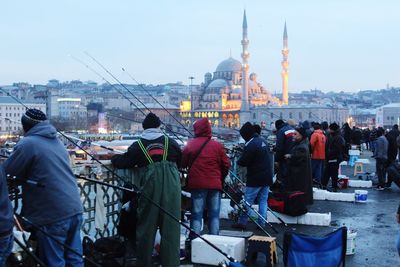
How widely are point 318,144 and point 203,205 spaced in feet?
15.4

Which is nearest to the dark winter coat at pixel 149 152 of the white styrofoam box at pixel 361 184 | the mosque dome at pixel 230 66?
the white styrofoam box at pixel 361 184

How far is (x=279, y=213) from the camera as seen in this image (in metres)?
7.39

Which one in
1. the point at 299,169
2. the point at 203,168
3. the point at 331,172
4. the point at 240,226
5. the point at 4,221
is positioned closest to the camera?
the point at 4,221

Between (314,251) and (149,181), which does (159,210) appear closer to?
(149,181)

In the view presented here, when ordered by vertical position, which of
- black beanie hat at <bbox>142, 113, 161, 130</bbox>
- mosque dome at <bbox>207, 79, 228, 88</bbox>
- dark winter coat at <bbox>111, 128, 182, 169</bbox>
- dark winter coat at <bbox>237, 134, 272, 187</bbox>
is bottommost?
dark winter coat at <bbox>237, 134, 272, 187</bbox>

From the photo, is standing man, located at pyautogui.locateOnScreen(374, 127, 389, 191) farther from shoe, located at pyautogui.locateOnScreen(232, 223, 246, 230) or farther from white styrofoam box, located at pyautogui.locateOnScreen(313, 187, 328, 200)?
shoe, located at pyautogui.locateOnScreen(232, 223, 246, 230)

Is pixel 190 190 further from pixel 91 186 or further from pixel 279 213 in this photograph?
pixel 279 213

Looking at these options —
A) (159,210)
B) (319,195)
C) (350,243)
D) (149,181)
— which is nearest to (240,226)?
(350,243)

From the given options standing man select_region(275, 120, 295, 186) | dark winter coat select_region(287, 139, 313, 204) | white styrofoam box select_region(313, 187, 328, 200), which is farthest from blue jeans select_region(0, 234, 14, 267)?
white styrofoam box select_region(313, 187, 328, 200)

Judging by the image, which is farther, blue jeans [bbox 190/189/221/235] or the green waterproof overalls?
blue jeans [bbox 190/189/221/235]

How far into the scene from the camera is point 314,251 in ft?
14.8

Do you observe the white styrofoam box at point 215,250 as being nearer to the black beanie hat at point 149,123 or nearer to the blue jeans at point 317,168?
the black beanie hat at point 149,123

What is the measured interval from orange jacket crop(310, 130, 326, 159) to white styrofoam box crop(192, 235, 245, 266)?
477 centimetres

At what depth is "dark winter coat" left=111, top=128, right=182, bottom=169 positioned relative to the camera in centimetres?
475
